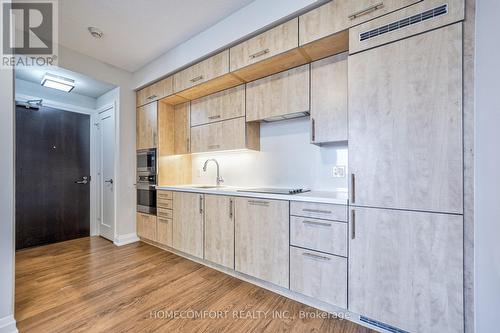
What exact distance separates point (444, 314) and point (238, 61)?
8.10ft

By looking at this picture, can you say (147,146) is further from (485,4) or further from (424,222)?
(485,4)

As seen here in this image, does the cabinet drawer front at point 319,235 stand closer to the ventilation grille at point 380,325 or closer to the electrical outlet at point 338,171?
the ventilation grille at point 380,325

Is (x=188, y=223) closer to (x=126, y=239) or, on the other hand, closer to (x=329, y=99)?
(x=126, y=239)

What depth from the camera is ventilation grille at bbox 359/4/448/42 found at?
1301 mm

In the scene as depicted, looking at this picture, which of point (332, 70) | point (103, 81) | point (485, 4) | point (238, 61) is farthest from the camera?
point (103, 81)

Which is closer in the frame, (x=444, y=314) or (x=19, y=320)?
(x=444, y=314)

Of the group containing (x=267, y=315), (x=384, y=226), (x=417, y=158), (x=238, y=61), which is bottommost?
(x=267, y=315)

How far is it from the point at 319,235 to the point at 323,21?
1.66 m

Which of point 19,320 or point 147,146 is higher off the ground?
point 147,146

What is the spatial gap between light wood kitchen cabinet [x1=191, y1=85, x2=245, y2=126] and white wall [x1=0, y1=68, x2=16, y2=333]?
172cm

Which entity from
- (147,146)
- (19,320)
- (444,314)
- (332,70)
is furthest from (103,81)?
(444,314)

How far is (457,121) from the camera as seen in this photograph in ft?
4.12

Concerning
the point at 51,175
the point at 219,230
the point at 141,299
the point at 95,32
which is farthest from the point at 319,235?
the point at 51,175

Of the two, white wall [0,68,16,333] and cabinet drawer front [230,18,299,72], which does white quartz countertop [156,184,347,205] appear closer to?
cabinet drawer front [230,18,299,72]
